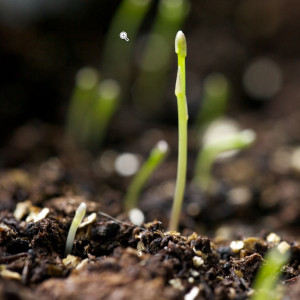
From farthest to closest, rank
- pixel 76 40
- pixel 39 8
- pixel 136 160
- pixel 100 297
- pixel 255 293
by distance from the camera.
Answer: pixel 76 40 < pixel 39 8 < pixel 136 160 < pixel 255 293 < pixel 100 297

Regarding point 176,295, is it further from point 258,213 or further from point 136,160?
point 136,160

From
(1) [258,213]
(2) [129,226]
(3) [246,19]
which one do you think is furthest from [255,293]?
(3) [246,19]

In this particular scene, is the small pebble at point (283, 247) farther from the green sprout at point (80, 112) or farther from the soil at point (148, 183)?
the green sprout at point (80, 112)

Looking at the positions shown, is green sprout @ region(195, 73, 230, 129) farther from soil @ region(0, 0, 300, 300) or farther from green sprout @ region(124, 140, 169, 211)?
green sprout @ region(124, 140, 169, 211)

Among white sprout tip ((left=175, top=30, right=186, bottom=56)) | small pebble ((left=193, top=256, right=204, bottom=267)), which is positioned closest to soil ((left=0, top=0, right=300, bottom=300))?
small pebble ((left=193, top=256, right=204, bottom=267))

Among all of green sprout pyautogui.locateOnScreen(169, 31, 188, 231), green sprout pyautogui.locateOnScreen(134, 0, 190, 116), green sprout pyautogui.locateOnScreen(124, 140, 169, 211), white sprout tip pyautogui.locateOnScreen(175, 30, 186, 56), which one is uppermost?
green sprout pyautogui.locateOnScreen(134, 0, 190, 116)

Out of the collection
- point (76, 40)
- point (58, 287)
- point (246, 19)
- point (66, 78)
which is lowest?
point (58, 287)
